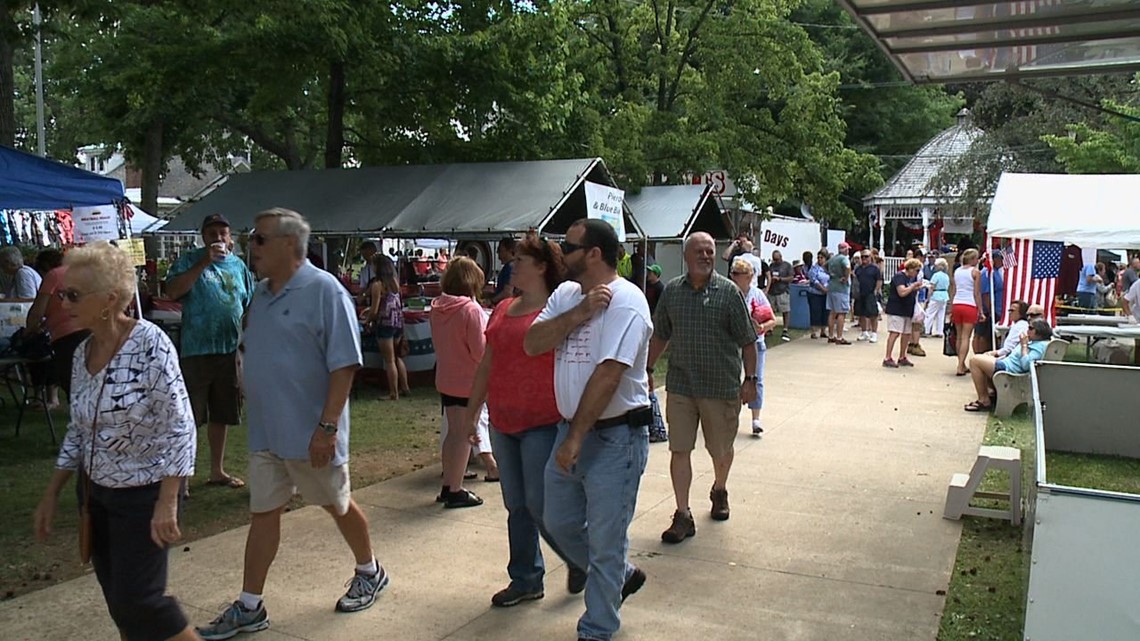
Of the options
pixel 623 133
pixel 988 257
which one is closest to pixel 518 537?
pixel 988 257

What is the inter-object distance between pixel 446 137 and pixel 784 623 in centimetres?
1349

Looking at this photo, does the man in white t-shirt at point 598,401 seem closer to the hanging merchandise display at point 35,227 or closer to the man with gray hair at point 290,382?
the man with gray hair at point 290,382

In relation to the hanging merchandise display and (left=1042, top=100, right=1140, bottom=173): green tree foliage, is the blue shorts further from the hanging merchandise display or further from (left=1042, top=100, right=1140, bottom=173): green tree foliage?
(left=1042, top=100, right=1140, bottom=173): green tree foliage

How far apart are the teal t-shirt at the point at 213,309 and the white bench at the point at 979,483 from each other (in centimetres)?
479

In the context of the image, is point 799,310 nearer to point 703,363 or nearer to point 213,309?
point 703,363

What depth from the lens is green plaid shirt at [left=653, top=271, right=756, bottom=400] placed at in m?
5.75

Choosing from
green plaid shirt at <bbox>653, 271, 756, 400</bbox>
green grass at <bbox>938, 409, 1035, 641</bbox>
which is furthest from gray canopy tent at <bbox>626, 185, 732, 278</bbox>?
green grass at <bbox>938, 409, 1035, 641</bbox>

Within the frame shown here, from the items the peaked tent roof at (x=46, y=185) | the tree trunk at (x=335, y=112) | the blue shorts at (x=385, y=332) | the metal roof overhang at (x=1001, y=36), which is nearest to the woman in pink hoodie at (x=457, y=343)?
the metal roof overhang at (x=1001, y=36)

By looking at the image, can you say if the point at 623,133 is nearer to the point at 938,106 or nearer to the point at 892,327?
the point at 892,327

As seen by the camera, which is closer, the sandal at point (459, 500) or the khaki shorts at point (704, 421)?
the khaki shorts at point (704, 421)

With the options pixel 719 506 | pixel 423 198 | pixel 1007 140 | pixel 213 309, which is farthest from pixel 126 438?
pixel 1007 140

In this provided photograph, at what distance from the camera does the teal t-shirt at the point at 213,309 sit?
20.3 feet


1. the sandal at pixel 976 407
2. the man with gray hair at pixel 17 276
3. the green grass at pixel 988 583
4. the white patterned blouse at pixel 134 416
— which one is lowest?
the sandal at pixel 976 407

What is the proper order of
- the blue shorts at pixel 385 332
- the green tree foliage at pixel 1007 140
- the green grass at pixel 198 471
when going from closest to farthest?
the green grass at pixel 198 471
the blue shorts at pixel 385 332
the green tree foliage at pixel 1007 140
